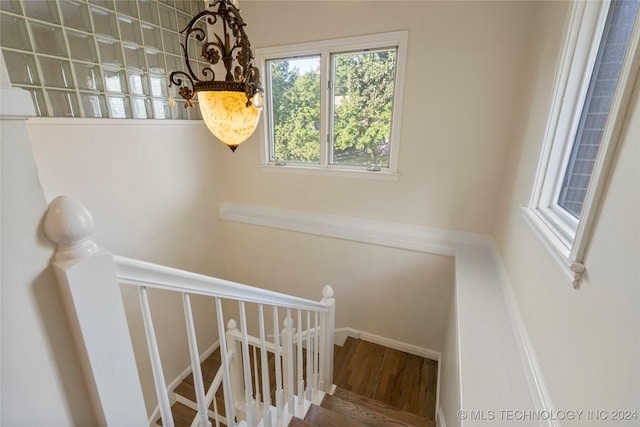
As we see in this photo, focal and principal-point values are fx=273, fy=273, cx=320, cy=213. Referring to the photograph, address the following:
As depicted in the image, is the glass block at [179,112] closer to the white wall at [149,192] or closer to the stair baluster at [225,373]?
the white wall at [149,192]

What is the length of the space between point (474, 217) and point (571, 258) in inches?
58.3

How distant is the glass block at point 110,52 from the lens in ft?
6.54

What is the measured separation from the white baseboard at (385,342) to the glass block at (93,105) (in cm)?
292

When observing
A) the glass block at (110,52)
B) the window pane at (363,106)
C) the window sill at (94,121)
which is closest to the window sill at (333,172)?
the window pane at (363,106)

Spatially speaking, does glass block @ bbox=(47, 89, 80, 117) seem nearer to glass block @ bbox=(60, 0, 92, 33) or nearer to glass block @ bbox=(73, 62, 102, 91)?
glass block @ bbox=(73, 62, 102, 91)

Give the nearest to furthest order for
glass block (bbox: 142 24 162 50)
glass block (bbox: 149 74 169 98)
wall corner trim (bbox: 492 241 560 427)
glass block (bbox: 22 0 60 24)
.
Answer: wall corner trim (bbox: 492 241 560 427), glass block (bbox: 22 0 60 24), glass block (bbox: 142 24 162 50), glass block (bbox: 149 74 169 98)

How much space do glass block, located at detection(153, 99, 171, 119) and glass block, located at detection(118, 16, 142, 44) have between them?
46 centimetres

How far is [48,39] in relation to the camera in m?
1.73

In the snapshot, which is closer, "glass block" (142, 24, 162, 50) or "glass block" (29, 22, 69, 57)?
"glass block" (29, 22, 69, 57)

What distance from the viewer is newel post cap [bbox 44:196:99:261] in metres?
0.44

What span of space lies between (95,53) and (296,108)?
5.26ft

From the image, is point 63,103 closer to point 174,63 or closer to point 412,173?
point 174,63

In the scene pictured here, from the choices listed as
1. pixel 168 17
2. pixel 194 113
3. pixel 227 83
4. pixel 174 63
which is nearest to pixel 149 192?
pixel 194 113

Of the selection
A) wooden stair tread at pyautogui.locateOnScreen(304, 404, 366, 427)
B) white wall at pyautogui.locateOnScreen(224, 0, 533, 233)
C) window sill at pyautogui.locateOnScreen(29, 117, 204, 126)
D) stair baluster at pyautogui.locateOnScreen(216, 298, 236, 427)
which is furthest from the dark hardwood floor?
window sill at pyautogui.locateOnScreen(29, 117, 204, 126)
